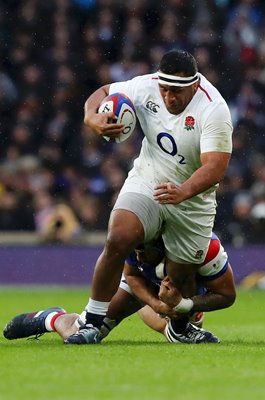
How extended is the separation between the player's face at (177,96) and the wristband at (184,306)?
1395mm

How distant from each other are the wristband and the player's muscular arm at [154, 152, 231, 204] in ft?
3.28

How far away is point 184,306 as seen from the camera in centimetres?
840

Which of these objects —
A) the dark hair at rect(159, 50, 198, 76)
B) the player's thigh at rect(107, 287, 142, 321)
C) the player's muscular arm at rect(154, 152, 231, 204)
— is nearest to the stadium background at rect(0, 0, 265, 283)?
the player's thigh at rect(107, 287, 142, 321)

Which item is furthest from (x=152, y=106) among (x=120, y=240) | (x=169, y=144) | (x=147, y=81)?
(x=120, y=240)

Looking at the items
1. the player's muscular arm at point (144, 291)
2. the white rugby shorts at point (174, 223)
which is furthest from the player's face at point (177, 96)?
the player's muscular arm at point (144, 291)

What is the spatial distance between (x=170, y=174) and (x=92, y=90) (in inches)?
439

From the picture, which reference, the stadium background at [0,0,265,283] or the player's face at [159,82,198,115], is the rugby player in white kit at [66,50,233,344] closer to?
the player's face at [159,82,198,115]

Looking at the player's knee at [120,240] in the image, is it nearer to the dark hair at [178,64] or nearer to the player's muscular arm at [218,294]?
the player's muscular arm at [218,294]

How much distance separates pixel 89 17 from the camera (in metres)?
20.4

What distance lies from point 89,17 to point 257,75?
3279 millimetres

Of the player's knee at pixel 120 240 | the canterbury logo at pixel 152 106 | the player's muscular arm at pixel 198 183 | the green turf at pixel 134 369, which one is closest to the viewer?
the green turf at pixel 134 369

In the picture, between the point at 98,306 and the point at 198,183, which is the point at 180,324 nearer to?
the point at 98,306

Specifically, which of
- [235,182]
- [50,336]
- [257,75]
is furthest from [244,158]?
[50,336]

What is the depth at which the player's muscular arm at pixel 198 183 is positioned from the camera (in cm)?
767
